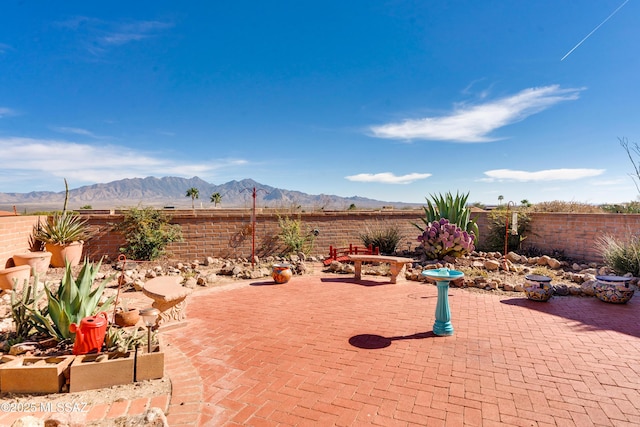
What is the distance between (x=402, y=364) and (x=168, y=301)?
10.8 feet

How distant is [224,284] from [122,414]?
495 centimetres

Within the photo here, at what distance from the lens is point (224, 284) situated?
25.1ft

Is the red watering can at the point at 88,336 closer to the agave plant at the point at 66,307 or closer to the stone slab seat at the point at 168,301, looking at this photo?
the agave plant at the point at 66,307

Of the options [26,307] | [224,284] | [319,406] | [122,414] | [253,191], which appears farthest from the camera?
[253,191]

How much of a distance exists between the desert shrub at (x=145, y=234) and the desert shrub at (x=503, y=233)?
10692 mm

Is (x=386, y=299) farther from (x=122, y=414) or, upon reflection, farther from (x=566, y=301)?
(x=122, y=414)

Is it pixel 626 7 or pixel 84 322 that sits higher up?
pixel 626 7

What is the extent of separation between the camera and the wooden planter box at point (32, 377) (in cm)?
291

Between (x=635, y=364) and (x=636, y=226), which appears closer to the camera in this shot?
(x=635, y=364)

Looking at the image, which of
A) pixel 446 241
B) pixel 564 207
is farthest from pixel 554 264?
pixel 564 207

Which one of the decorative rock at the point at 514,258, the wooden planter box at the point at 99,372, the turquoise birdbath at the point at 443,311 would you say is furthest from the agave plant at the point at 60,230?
the decorative rock at the point at 514,258

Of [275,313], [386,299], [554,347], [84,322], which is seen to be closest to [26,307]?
[84,322]

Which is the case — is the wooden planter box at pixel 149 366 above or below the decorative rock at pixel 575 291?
below

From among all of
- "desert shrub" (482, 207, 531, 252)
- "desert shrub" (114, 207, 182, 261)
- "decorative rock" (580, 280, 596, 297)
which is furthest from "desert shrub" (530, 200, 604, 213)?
"desert shrub" (114, 207, 182, 261)
